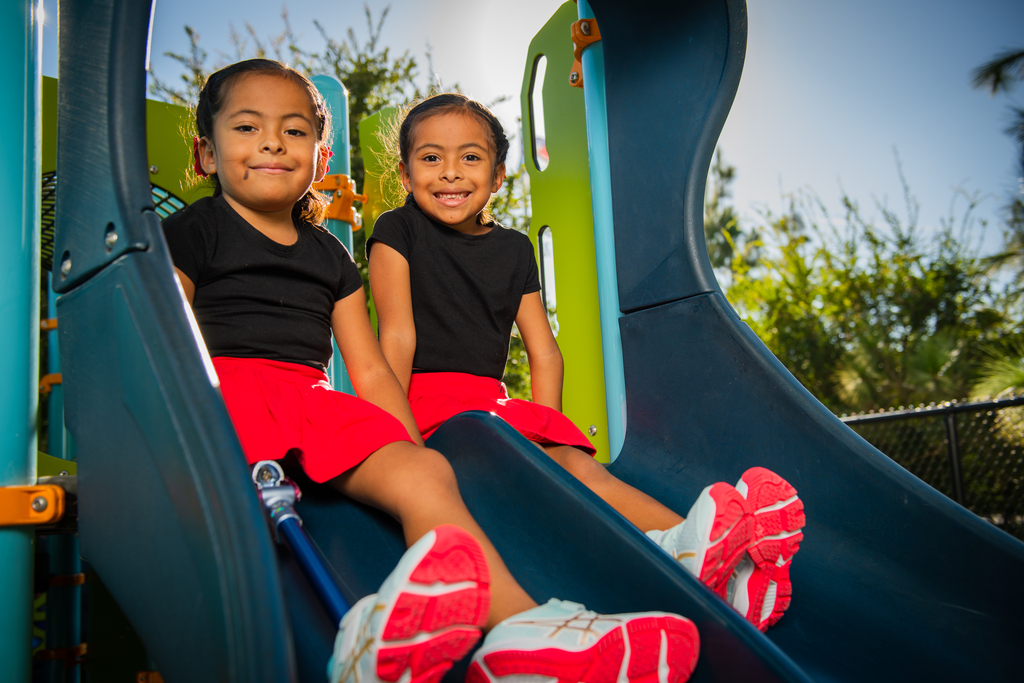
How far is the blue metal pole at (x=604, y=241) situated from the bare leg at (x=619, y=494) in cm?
30

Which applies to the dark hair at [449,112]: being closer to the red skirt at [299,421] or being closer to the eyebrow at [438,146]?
the eyebrow at [438,146]

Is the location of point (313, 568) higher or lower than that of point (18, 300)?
lower

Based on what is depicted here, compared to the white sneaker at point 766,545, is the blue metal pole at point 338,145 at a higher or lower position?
higher

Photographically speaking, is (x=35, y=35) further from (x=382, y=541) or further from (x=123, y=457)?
(x=382, y=541)

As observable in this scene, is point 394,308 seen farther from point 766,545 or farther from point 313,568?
point 766,545

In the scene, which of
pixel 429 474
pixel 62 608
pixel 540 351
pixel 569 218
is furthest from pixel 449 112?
pixel 62 608

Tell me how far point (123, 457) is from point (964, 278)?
13542mm

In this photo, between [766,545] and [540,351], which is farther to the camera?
[540,351]

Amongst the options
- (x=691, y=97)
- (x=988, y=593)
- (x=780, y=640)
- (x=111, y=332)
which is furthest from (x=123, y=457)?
(x=691, y=97)

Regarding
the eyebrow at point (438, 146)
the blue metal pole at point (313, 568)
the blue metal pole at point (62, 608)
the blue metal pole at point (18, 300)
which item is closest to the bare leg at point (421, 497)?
the blue metal pole at point (313, 568)

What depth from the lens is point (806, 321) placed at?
38.5ft

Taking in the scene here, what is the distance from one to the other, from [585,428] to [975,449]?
4.62 m

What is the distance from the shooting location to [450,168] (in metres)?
1.64

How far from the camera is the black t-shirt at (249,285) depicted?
125cm
